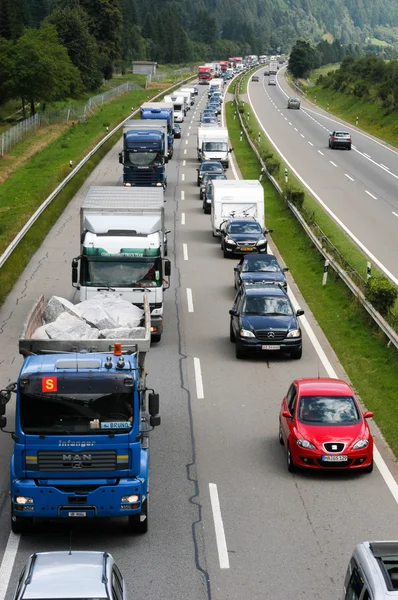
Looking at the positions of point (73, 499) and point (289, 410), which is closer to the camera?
point (73, 499)

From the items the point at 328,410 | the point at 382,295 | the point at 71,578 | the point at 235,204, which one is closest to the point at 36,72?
the point at 235,204

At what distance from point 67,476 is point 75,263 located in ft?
40.5

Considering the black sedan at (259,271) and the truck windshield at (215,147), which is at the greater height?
the black sedan at (259,271)

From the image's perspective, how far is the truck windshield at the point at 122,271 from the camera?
85.6ft

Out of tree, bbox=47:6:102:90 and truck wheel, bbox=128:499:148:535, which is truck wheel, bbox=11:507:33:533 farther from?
tree, bbox=47:6:102:90

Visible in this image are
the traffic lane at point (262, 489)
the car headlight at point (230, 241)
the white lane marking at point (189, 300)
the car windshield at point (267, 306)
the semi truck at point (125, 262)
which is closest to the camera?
the traffic lane at point (262, 489)

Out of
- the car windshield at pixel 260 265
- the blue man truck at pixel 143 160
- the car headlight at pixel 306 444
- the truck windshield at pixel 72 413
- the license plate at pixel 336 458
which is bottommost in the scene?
the blue man truck at pixel 143 160

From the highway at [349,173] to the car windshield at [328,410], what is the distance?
1627cm

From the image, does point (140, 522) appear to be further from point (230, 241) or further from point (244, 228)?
point (244, 228)

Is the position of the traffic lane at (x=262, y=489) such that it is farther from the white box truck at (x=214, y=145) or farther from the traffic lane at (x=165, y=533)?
the white box truck at (x=214, y=145)

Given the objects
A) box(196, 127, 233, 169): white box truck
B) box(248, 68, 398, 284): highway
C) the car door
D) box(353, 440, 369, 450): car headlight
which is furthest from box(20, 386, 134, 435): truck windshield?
box(196, 127, 233, 169): white box truck

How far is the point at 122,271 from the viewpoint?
26.2 meters

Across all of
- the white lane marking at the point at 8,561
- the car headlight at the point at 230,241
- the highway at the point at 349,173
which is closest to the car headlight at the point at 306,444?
the white lane marking at the point at 8,561

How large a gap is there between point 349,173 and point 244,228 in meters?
24.5
